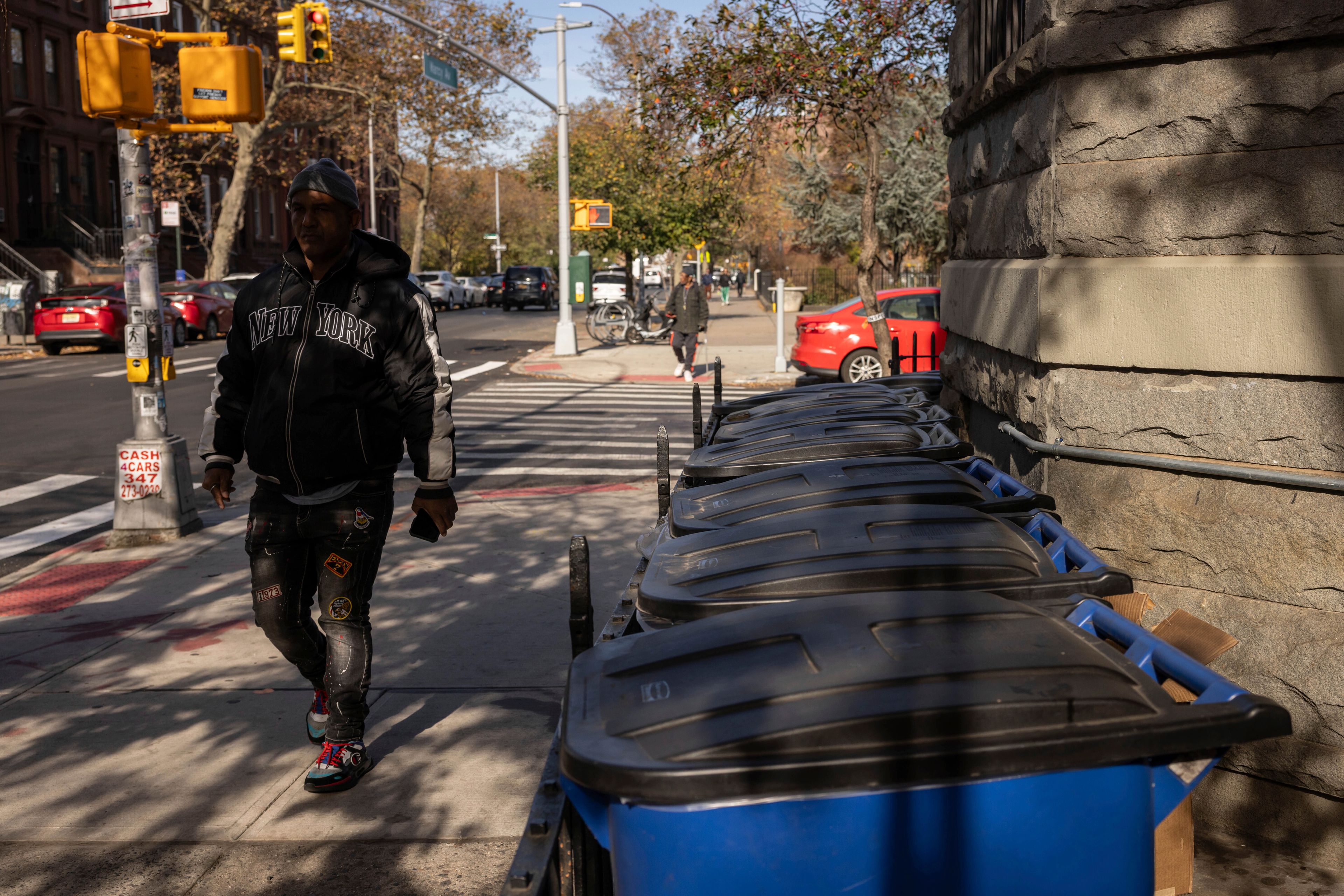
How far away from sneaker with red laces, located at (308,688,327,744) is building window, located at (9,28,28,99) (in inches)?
1624

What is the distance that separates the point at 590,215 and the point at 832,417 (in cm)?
2229

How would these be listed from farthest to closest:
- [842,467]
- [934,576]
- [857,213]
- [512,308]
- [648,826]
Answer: [512,308], [857,213], [842,467], [934,576], [648,826]

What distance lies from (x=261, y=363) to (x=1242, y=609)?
3210 mm

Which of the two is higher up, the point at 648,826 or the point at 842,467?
the point at 842,467

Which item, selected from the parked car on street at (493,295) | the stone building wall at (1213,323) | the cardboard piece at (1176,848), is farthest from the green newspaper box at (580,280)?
the parked car on street at (493,295)

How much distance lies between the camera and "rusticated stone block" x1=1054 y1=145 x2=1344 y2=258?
11.2 feet

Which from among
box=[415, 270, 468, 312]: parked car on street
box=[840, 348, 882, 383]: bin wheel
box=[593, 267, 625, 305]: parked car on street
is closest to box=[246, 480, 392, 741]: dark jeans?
box=[840, 348, 882, 383]: bin wheel

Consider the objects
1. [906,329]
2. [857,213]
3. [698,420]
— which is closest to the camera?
[698,420]

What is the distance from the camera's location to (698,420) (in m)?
6.37

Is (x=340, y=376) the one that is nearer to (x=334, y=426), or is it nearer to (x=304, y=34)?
(x=334, y=426)

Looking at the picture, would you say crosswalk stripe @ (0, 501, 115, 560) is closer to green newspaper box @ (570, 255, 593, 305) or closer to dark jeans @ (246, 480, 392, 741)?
dark jeans @ (246, 480, 392, 741)

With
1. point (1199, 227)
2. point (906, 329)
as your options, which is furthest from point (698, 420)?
point (906, 329)

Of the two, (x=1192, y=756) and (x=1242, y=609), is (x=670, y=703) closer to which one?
(x=1192, y=756)

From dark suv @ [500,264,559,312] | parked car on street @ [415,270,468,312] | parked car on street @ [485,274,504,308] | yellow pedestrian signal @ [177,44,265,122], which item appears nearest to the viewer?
yellow pedestrian signal @ [177,44,265,122]
